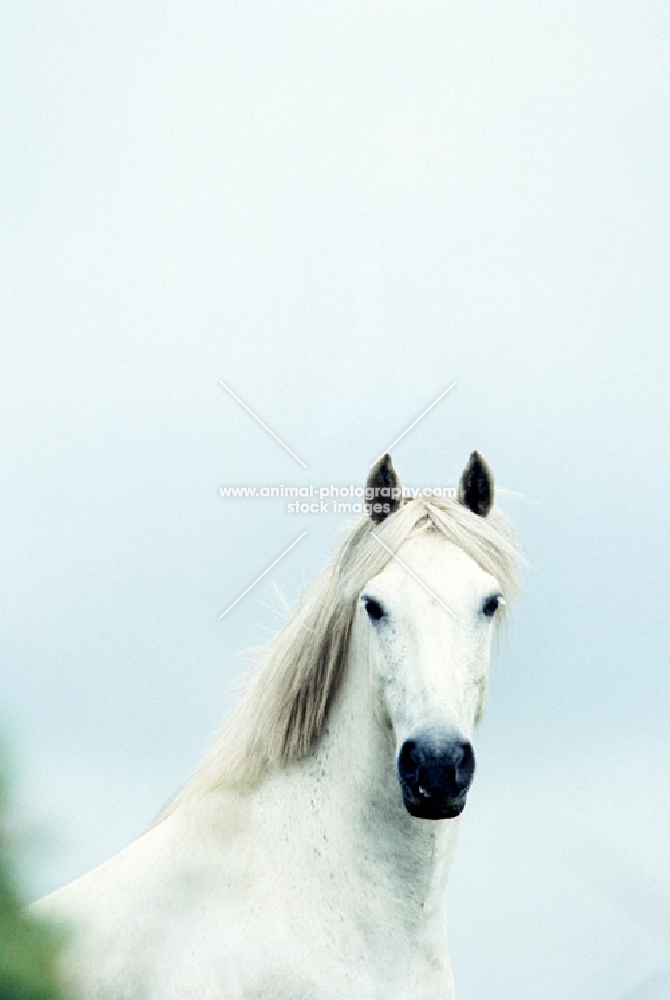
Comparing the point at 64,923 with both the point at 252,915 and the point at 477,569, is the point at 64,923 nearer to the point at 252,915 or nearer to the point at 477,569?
the point at 252,915

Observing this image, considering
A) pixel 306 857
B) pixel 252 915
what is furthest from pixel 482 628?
pixel 252 915

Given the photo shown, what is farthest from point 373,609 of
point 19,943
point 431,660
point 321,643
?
point 19,943

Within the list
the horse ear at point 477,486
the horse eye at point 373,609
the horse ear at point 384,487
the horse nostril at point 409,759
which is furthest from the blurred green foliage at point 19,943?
the horse ear at point 477,486

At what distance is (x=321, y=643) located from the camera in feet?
12.3

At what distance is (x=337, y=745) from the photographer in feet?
11.9

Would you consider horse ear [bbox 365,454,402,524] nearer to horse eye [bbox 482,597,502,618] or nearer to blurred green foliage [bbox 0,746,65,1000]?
horse eye [bbox 482,597,502,618]

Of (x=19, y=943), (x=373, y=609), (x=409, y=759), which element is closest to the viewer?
(x=19, y=943)

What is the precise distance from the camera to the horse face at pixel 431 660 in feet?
9.77

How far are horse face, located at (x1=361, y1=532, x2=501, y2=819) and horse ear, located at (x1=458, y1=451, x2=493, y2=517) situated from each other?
0.29 metres

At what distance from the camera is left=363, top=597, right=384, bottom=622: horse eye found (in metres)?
3.34

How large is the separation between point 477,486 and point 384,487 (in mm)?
365

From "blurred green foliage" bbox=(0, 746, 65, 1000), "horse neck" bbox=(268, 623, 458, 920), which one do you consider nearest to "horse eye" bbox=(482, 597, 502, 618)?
"horse neck" bbox=(268, 623, 458, 920)

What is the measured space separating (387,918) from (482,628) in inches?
41.0

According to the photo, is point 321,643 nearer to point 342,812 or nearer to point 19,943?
point 342,812
